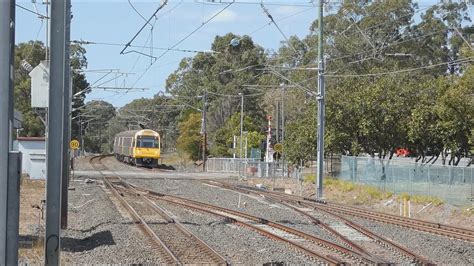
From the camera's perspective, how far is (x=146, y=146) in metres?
65.9

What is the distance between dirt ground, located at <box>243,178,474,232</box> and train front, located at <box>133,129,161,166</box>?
20.8 m

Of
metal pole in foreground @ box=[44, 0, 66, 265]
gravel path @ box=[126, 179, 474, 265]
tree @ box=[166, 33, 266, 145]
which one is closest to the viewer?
metal pole in foreground @ box=[44, 0, 66, 265]

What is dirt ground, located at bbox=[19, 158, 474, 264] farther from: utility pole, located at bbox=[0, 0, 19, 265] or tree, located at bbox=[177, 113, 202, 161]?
tree, located at bbox=[177, 113, 202, 161]

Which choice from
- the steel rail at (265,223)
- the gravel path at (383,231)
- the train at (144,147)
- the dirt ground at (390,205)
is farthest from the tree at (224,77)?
the steel rail at (265,223)

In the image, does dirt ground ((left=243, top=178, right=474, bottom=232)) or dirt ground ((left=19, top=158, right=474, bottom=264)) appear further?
dirt ground ((left=243, top=178, right=474, bottom=232))

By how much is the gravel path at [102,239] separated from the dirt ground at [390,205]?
11.7 metres

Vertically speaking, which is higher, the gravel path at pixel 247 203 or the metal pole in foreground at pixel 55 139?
the metal pole in foreground at pixel 55 139

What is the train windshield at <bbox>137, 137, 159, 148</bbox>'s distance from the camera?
65.1m

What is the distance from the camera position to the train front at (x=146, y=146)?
65188 mm

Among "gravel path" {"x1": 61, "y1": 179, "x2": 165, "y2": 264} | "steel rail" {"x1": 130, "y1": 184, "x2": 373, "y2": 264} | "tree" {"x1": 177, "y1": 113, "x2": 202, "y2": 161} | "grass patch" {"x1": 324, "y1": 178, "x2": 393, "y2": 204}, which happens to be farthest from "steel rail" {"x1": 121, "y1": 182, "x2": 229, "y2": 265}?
"tree" {"x1": 177, "y1": 113, "x2": 202, "y2": 161}

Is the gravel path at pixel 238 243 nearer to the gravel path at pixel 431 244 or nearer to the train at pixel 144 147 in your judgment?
the gravel path at pixel 431 244

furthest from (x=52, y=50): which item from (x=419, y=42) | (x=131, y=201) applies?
(x=419, y=42)

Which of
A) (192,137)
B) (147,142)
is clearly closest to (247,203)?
(147,142)

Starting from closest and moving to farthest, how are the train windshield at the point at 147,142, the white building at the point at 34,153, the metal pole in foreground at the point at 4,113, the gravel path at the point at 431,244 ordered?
the metal pole in foreground at the point at 4,113, the gravel path at the point at 431,244, the white building at the point at 34,153, the train windshield at the point at 147,142
